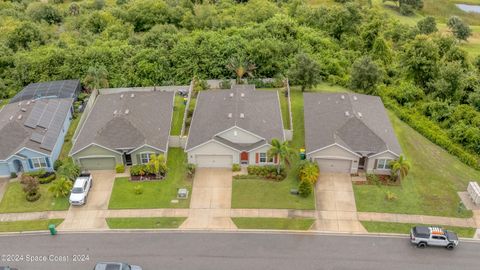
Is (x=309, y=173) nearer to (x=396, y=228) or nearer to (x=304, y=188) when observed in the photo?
(x=304, y=188)

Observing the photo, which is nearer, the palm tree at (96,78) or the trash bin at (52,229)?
the trash bin at (52,229)

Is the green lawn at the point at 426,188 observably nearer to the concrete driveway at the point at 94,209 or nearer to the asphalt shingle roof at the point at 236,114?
the asphalt shingle roof at the point at 236,114

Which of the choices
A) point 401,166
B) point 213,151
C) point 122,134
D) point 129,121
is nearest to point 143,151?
point 122,134

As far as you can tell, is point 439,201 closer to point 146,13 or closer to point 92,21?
point 146,13

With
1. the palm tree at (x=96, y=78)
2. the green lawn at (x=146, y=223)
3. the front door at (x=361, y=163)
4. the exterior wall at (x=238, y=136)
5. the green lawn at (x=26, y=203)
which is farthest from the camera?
the palm tree at (x=96, y=78)

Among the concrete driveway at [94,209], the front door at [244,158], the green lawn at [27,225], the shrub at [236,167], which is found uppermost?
the front door at [244,158]

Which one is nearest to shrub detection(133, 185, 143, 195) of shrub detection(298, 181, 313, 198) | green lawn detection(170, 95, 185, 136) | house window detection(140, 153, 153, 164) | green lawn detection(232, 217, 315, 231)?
house window detection(140, 153, 153, 164)

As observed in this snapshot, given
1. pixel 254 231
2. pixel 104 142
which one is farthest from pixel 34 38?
pixel 254 231

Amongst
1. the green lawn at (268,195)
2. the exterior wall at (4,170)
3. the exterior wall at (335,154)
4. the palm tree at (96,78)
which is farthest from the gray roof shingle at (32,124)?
the exterior wall at (335,154)
